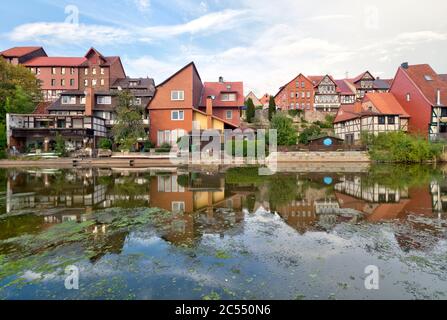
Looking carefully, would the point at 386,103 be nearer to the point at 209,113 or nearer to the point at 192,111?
the point at 209,113

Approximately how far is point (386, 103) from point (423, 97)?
4.37 m

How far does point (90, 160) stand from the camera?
3011 centimetres

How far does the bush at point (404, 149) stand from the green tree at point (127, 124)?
91.2 feet

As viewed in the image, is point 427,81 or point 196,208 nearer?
point 196,208

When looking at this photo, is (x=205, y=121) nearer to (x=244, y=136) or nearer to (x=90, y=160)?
(x=244, y=136)

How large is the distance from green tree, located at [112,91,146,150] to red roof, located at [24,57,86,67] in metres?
33.0

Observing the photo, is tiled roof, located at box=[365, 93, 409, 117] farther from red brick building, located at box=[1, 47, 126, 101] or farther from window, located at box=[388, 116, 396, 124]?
red brick building, located at box=[1, 47, 126, 101]

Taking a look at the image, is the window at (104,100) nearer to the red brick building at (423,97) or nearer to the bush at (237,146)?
the bush at (237,146)

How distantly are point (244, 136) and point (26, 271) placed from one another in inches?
1259

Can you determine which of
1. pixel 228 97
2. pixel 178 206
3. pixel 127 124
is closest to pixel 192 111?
pixel 228 97

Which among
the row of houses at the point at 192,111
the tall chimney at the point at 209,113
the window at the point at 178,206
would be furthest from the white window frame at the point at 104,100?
the window at the point at 178,206

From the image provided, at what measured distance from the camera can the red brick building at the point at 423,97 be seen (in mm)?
37438

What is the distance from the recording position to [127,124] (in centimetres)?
3462

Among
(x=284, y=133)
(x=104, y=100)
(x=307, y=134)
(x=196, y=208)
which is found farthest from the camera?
(x=104, y=100)
